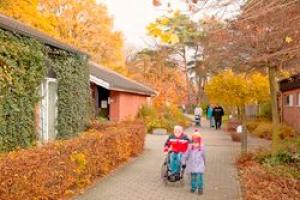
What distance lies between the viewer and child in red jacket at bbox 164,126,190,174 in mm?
11914

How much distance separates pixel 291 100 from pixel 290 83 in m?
1.49

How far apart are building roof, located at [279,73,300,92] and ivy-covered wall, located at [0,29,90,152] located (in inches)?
509

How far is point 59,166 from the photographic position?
982 cm

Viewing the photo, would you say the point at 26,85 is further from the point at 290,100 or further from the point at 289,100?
the point at 289,100

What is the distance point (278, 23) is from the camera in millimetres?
11000

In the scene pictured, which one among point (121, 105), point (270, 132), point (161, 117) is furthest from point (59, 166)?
point (161, 117)

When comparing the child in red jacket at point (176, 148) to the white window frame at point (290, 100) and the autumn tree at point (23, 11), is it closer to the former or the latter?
the autumn tree at point (23, 11)

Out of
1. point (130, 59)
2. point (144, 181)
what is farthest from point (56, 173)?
point (130, 59)

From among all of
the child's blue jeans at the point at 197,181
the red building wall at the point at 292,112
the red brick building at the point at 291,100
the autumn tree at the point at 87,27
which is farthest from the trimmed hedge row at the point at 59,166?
the autumn tree at the point at 87,27

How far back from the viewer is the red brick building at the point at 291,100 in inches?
1085

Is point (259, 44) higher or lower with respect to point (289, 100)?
higher

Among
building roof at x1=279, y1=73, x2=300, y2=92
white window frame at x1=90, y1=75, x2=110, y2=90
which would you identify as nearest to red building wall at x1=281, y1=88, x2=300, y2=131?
building roof at x1=279, y1=73, x2=300, y2=92

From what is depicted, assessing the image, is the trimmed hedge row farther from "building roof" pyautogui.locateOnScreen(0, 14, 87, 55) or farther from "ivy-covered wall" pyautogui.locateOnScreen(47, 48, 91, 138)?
"building roof" pyautogui.locateOnScreen(0, 14, 87, 55)

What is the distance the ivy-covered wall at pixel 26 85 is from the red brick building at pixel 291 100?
13.2 metres
